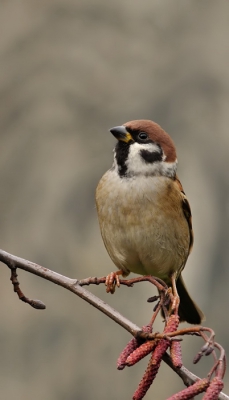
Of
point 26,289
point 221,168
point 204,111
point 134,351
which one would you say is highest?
point 204,111

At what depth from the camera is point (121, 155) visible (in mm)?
3184

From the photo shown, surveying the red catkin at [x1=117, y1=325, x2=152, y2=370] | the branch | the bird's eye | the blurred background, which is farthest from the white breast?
the blurred background

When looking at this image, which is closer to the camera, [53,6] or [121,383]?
[121,383]

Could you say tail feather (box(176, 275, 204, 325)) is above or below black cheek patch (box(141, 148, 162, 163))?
below

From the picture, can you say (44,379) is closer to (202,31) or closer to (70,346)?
(70,346)

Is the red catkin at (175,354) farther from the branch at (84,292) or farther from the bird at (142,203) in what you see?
the bird at (142,203)

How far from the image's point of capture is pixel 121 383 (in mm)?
6727

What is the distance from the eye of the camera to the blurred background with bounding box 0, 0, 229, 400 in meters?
6.76

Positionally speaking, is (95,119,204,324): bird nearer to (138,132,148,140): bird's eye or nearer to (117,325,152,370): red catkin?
(138,132,148,140): bird's eye

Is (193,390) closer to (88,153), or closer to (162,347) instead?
(162,347)

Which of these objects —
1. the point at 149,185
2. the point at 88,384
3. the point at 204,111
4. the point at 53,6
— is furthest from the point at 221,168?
the point at 149,185

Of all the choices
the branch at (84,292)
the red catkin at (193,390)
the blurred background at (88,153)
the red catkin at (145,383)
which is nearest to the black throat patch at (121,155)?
the branch at (84,292)

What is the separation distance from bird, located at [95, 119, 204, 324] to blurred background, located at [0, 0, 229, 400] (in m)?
3.38

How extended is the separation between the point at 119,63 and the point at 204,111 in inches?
52.5
